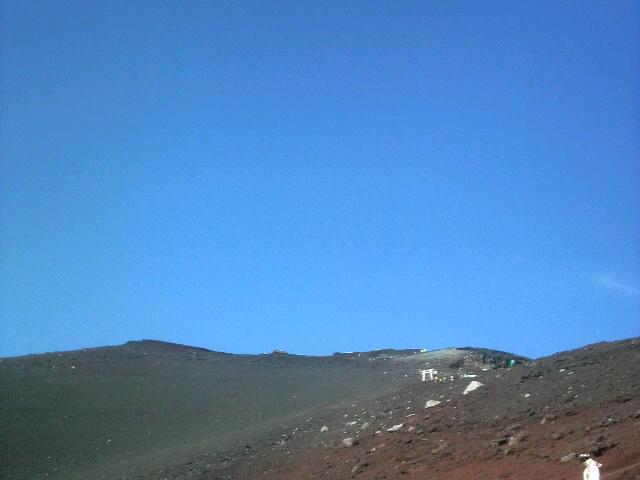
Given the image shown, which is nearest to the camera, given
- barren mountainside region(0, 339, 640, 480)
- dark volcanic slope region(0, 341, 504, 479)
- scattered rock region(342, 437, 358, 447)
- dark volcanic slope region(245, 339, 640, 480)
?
dark volcanic slope region(245, 339, 640, 480)

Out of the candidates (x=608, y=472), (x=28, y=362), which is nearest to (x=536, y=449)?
(x=608, y=472)

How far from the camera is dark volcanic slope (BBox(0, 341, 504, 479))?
80.7 feet

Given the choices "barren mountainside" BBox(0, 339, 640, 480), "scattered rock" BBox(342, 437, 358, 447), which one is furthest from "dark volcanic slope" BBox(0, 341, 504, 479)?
"scattered rock" BBox(342, 437, 358, 447)

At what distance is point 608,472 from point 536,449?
2.43m

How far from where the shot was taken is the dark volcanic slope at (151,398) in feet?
80.7

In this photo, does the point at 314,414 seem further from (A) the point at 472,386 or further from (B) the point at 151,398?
(B) the point at 151,398

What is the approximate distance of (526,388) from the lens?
18281 mm

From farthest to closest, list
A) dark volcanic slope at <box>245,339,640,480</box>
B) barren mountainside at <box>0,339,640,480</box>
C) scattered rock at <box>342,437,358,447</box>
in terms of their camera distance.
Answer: scattered rock at <box>342,437,358,447</box> → barren mountainside at <box>0,339,640,480</box> → dark volcanic slope at <box>245,339,640,480</box>

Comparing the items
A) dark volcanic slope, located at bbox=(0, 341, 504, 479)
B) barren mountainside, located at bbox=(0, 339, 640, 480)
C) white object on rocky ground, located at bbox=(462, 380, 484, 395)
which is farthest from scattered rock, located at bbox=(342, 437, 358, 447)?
dark volcanic slope, located at bbox=(0, 341, 504, 479)

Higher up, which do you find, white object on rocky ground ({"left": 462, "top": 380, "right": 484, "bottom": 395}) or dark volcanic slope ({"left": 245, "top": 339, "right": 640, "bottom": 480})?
white object on rocky ground ({"left": 462, "top": 380, "right": 484, "bottom": 395})

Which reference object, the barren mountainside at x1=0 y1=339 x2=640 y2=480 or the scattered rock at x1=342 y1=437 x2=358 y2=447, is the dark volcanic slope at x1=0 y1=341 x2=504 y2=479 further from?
the scattered rock at x1=342 y1=437 x2=358 y2=447

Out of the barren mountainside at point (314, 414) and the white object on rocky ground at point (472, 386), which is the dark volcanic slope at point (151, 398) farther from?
the white object on rocky ground at point (472, 386)

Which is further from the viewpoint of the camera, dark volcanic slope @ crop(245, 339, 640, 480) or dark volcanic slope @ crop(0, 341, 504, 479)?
dark volcanic slope @ crop(0, 341, 504, 479)

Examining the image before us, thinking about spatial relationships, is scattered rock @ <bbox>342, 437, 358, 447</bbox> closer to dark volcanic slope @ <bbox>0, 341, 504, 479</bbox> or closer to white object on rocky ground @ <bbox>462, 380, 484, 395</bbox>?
white object on rocky ground @ <bbox>462, 380, 484, 395</bbox>
